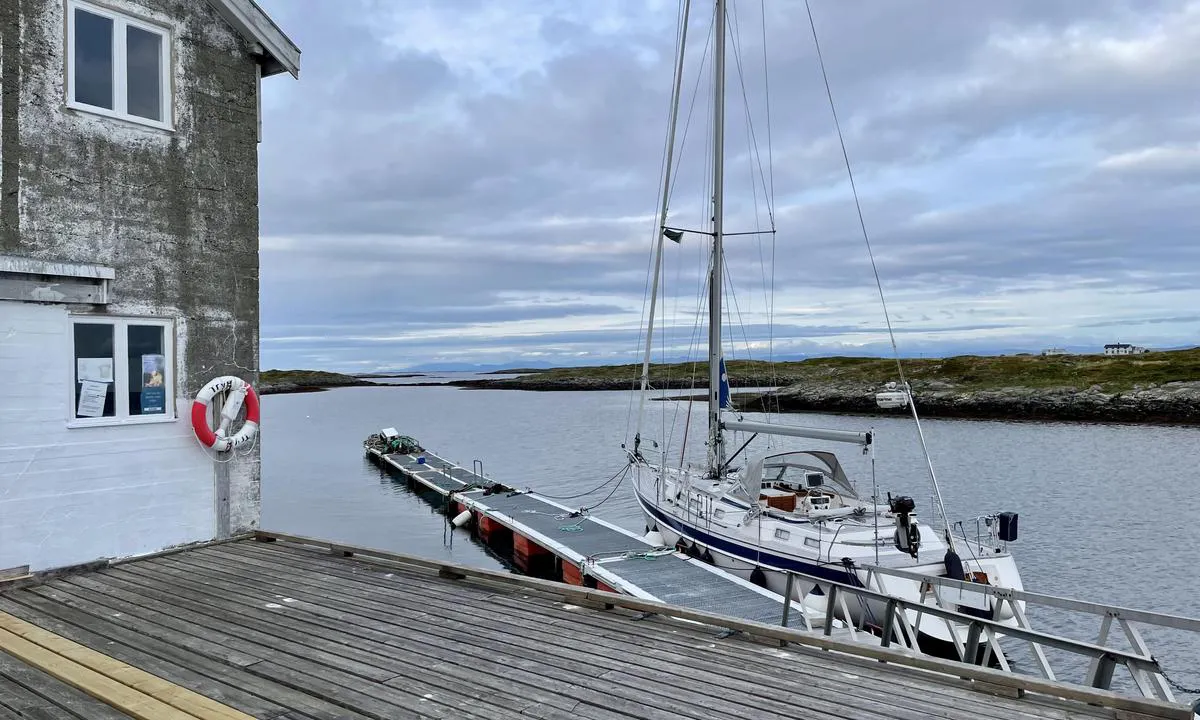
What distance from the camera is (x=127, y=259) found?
8820mm

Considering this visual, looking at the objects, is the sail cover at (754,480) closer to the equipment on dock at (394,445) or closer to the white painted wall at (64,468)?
the white painted wall at (64,468)

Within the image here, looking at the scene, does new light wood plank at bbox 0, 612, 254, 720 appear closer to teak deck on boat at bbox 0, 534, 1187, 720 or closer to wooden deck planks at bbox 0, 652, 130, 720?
teak deck on boat at bbox 0, 534, 1187, 720

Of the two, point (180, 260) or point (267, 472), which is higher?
point (180, 260)

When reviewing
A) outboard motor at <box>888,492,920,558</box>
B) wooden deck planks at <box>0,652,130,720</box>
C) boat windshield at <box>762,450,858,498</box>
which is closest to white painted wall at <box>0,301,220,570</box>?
wooden deck planks at <box>0,652,130,720</box>

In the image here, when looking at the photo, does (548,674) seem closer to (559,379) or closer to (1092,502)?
(1092,502)

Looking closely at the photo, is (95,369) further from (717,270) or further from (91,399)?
(717,270)

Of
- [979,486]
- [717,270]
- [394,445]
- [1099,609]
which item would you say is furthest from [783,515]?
[394,445]

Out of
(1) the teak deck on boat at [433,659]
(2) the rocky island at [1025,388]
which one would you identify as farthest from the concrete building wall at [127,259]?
(2) the rocky island at [1025,388]

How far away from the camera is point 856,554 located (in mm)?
14531

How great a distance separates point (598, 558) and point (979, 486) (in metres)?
25.4

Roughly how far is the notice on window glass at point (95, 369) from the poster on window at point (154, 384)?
0.37 m

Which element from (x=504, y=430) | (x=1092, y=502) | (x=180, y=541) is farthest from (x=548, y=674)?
(x=504, y=430)

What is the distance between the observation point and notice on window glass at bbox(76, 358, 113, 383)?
8578mm

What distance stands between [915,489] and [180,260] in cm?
3293
